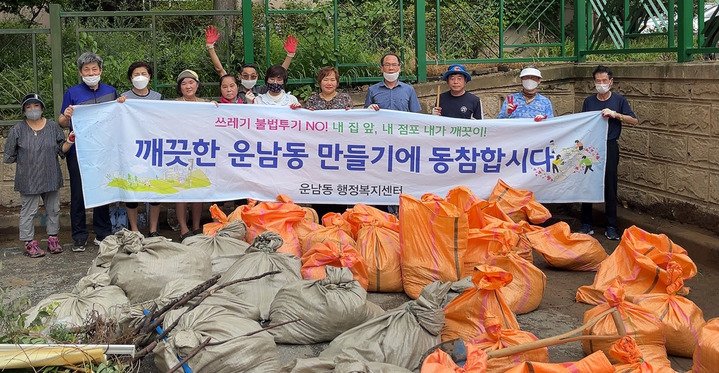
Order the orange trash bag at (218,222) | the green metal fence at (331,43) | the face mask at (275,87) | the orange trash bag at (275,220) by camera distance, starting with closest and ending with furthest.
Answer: the orange trash bag at (275,220) < the orange trash bag at (218,222) < the face mask at (275,87) < the green metal fence at (331,43)

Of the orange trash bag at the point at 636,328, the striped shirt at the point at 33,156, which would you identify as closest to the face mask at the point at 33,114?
the striped shirt at the point at 33,156

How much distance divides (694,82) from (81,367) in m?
5.99

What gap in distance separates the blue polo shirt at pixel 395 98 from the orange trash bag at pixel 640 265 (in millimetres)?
2701

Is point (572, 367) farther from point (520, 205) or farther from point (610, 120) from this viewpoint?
point (610, 120)

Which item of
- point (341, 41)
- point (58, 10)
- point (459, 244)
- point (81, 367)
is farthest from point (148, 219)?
point (81, 367)

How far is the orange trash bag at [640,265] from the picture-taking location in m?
5.48

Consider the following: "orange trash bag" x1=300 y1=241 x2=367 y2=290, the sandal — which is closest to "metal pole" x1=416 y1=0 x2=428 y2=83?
"orange trash bag" x1=300 y1=241 x2=367 y2=290

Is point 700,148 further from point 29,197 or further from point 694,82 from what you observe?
point 29,197

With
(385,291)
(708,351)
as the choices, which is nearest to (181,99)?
(385,291)

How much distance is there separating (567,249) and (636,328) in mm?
2125

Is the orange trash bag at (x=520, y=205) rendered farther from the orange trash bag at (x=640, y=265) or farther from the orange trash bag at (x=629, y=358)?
the orange trash bag at (x=629, y=358)

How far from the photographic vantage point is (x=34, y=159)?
24.8ft

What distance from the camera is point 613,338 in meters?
4.73

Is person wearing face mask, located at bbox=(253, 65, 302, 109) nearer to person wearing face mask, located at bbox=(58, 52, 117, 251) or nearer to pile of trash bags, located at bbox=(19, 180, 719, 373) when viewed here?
Result: pile of trash bags, located at bbox=(19, 180, 719, 373)
